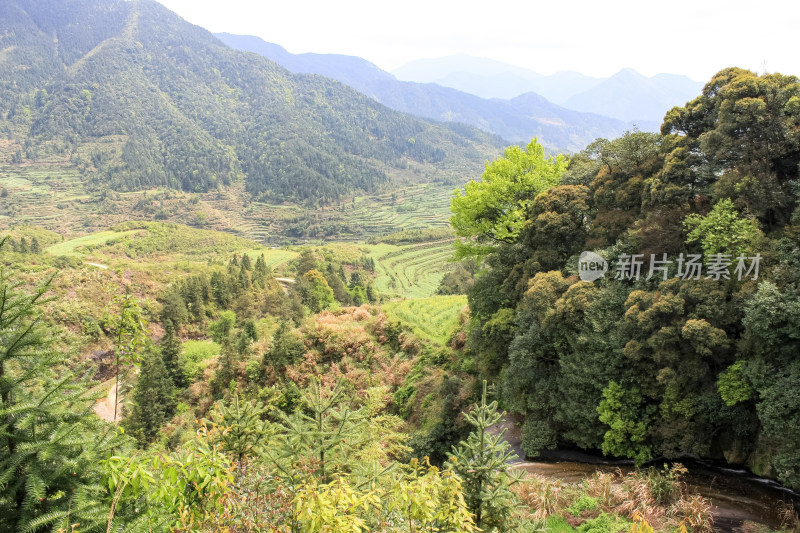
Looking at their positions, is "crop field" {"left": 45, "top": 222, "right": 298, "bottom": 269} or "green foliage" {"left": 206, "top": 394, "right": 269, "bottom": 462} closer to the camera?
"green foliage" {"left": 206, "top": 394, "right": 269, "bottom": 462}

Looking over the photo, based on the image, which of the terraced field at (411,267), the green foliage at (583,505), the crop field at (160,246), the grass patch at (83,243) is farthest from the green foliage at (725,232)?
the grass patch at (83,243)

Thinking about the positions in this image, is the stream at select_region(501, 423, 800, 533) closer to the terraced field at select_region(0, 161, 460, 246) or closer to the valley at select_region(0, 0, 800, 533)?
the valley at select_region(0, 0, 800, 533)

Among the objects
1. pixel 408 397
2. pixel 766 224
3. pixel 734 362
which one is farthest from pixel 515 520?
pixel 408 397

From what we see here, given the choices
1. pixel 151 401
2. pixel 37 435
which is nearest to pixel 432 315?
pixel 151 401

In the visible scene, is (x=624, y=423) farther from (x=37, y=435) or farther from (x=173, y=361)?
(x=173, y=361)

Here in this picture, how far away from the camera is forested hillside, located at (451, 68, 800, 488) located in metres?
9.07

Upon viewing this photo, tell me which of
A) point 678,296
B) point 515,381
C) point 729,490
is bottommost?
point 729,490

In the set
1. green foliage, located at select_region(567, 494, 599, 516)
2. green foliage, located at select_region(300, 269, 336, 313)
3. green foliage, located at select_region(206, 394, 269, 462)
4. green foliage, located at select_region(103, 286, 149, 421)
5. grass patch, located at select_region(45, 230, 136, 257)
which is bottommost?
grass patch, located at select_region(45, 230, 136, 257)

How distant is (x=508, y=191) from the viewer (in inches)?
661

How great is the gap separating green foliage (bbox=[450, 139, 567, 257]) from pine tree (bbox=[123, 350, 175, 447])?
599 inches

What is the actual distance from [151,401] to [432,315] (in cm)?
1354

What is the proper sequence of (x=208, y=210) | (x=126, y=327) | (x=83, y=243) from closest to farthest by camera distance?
(x=126, y=327) < (x=83, y=243) < (x=208, y=210)

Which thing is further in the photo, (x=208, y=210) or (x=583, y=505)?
(x=208, y=210)

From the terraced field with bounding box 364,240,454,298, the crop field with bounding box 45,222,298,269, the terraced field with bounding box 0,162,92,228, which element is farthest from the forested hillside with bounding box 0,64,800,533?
the terraced field with bounding box 0,162,92,228
